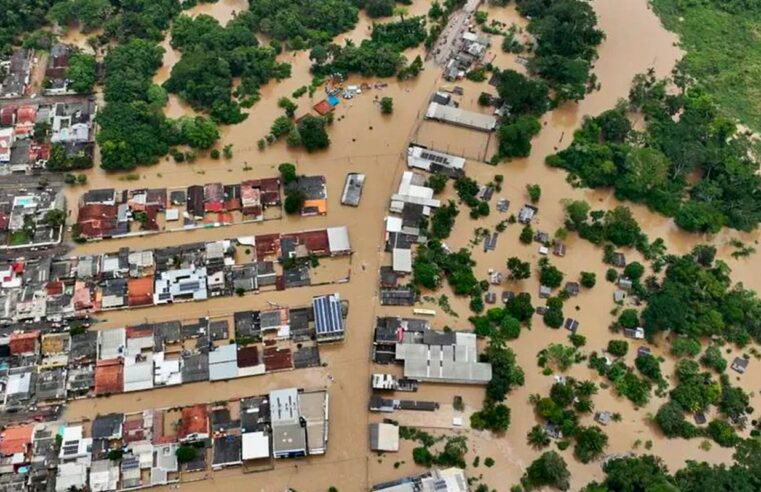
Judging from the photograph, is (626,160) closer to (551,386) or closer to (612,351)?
(612,351)

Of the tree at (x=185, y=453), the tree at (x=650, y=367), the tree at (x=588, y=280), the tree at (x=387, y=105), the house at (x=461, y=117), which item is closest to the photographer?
the tree at (x=185, y=453)

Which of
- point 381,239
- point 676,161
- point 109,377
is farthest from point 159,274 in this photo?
point 676,161

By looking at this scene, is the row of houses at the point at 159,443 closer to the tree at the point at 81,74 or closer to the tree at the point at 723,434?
the tree at the point at 723,434

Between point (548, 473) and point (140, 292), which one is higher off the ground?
point (140, 292)

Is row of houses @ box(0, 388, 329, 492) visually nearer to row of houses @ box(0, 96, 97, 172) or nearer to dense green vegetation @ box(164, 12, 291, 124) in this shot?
row of houses @ box(0, 96, 97, 172)

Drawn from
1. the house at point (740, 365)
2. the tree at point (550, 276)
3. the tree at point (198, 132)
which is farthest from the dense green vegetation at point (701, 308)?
the tree at point (198, 132)

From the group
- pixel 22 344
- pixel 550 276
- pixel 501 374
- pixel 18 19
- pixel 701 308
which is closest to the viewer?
pixel 501 374

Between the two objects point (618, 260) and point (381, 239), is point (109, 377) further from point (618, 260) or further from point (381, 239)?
point (618, 260)
